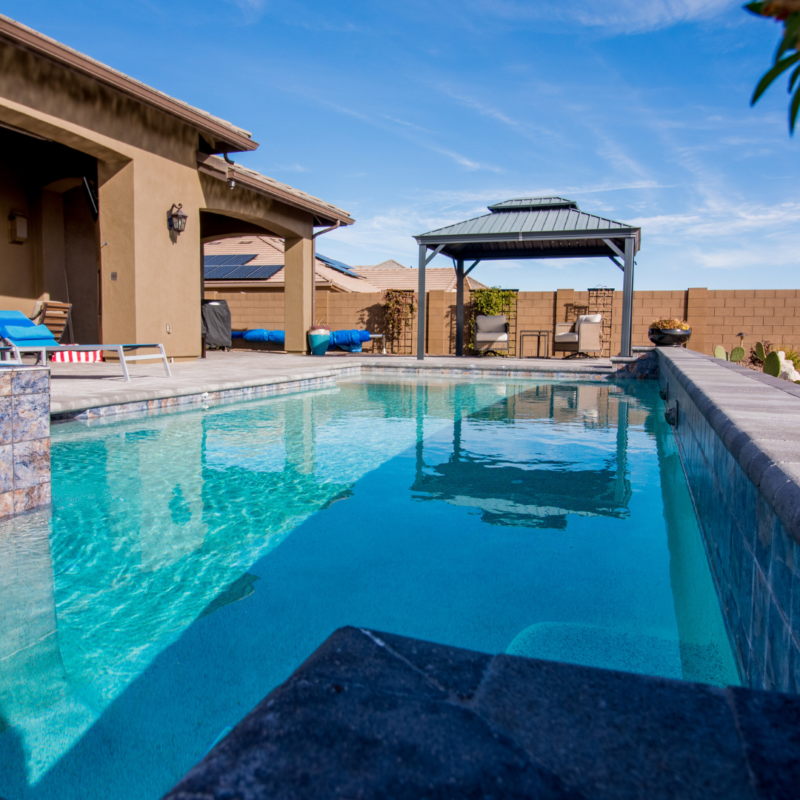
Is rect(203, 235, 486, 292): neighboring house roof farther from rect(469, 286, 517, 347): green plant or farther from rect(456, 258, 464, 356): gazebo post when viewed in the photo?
rect(456, 258, 464, 356): gazebo post

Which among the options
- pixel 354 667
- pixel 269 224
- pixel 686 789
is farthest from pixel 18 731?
pixel 269 224

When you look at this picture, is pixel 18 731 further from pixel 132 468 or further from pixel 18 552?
pixel 132 468

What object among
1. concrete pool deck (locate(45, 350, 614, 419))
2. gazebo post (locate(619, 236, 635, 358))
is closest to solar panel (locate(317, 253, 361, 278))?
concrete pool deck (locate(45, 350, 614, 419))

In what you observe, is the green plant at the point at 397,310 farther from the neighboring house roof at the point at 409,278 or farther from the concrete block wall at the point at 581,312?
the neighboring house roof at the point at 409,278

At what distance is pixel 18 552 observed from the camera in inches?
111

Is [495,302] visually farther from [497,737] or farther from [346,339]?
[497,737]

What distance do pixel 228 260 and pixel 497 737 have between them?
73.2 ft

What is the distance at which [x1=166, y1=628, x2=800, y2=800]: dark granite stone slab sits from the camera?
0.59m

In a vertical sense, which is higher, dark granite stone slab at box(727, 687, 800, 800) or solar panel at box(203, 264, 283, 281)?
solar panel at box(203, 264, 283, 281)

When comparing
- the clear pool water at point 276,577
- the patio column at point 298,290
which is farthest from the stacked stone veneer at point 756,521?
the patio column at point 298,290

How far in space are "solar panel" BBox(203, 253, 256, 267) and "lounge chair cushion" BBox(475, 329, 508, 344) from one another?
32.9ft

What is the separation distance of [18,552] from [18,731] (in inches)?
55.3

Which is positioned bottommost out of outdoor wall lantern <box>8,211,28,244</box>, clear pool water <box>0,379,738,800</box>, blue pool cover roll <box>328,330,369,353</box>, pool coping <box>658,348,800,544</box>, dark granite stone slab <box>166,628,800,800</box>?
clear pool water <box>0,379,738,800</box>

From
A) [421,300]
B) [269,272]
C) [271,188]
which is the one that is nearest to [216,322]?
[271,188]
